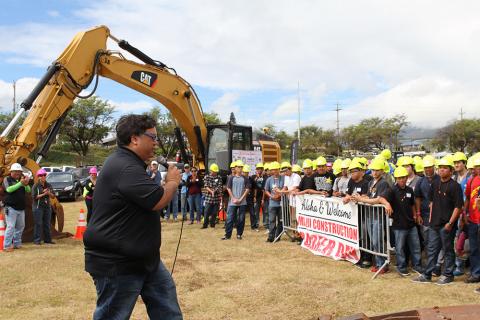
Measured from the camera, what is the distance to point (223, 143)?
14.5 m

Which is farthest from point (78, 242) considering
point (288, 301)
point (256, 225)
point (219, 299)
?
point (288, 301)

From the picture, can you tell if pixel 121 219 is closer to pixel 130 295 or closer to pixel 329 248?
pixel 130 295

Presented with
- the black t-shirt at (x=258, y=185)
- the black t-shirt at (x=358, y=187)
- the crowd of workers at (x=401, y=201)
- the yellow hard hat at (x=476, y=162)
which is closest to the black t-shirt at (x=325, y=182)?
the crowd of workers at (x=401, y=201)

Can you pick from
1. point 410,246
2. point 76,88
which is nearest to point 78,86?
point 76,88

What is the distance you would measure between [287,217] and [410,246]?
3695mm

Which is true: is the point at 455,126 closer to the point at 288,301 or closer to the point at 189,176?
the point at 189,176

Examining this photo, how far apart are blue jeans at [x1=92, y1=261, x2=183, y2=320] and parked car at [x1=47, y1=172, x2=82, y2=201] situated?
20.6m

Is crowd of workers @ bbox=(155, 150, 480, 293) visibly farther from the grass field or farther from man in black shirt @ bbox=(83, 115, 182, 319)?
man in black shirt @ bbox=(83, 115, 182, 319)

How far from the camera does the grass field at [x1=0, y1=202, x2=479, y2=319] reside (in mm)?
5676

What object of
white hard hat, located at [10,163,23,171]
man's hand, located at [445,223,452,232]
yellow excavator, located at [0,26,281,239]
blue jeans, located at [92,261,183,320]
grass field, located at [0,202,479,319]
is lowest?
grass field, located at [0,202,479,319]

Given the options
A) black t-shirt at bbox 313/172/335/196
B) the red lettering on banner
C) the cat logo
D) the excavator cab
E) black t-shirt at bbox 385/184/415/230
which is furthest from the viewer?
the excavator cab

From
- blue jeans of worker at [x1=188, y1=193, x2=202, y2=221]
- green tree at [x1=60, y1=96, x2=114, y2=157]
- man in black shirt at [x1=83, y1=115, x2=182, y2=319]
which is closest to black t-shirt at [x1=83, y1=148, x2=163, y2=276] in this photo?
man in black shirt at [x1=83, y1=115, x2=182, y2=319]

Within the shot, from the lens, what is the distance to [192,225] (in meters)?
13.6

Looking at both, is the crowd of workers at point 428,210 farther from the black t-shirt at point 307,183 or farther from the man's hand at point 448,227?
the black t-shirt at point 307,183
